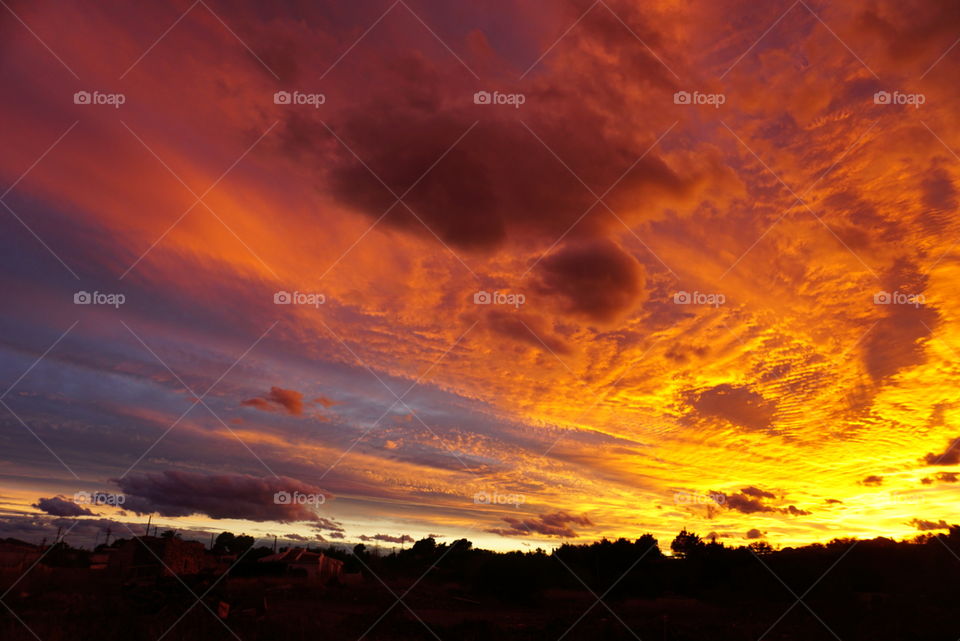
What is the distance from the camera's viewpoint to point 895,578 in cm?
4119

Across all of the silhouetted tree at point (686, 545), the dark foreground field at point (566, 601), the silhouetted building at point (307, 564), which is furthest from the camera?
the silhouetted tree at point (686, 545)

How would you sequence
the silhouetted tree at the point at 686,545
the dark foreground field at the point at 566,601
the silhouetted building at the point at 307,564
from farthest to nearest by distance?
1. the silhouetted tree at the point at 686,545
2. the silhouetted building at the point at 307,564
3. the dark foreground field at the point at 566,601

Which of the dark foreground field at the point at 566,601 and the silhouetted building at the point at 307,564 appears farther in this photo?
the silhouetted building at the point at 307,564

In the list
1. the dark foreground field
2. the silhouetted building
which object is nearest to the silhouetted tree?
the dark foreground field

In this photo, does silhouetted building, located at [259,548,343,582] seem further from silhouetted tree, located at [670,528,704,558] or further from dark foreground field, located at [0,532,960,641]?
silhouetted tree, located at [670,528,704,558]

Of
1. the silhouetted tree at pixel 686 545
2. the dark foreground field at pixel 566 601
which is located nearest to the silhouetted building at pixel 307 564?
the dark foreground field at pixel 566 601

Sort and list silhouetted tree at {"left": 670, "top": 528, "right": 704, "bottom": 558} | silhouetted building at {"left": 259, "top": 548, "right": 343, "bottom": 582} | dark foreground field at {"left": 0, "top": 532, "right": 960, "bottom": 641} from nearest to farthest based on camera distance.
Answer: dark foreground field at {"left": 0, "top": 532, "right": 960, "bottom": 641} < silhouetted building at {"left": 259, "top": 548, "right": 343, "bottom": 582} < silhouetted tree at {"left": 670, "top": 528, "right": 704, "bottom": 558}

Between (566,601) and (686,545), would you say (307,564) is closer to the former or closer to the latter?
(566,601)

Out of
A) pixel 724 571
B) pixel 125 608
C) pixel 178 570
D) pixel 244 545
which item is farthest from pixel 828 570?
pixel 244 545

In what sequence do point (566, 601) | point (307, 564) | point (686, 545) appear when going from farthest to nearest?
point (686, 545) → point (307, 564) → point (566, 601)

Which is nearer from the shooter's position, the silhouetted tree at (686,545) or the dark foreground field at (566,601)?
the dark foreground field at (566,601)

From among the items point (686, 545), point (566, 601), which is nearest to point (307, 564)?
point (566, 601)

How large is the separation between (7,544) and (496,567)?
38.9 metres

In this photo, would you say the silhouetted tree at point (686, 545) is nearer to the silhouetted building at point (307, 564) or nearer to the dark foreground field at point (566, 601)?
the dark foreground field at point (566, 601)
